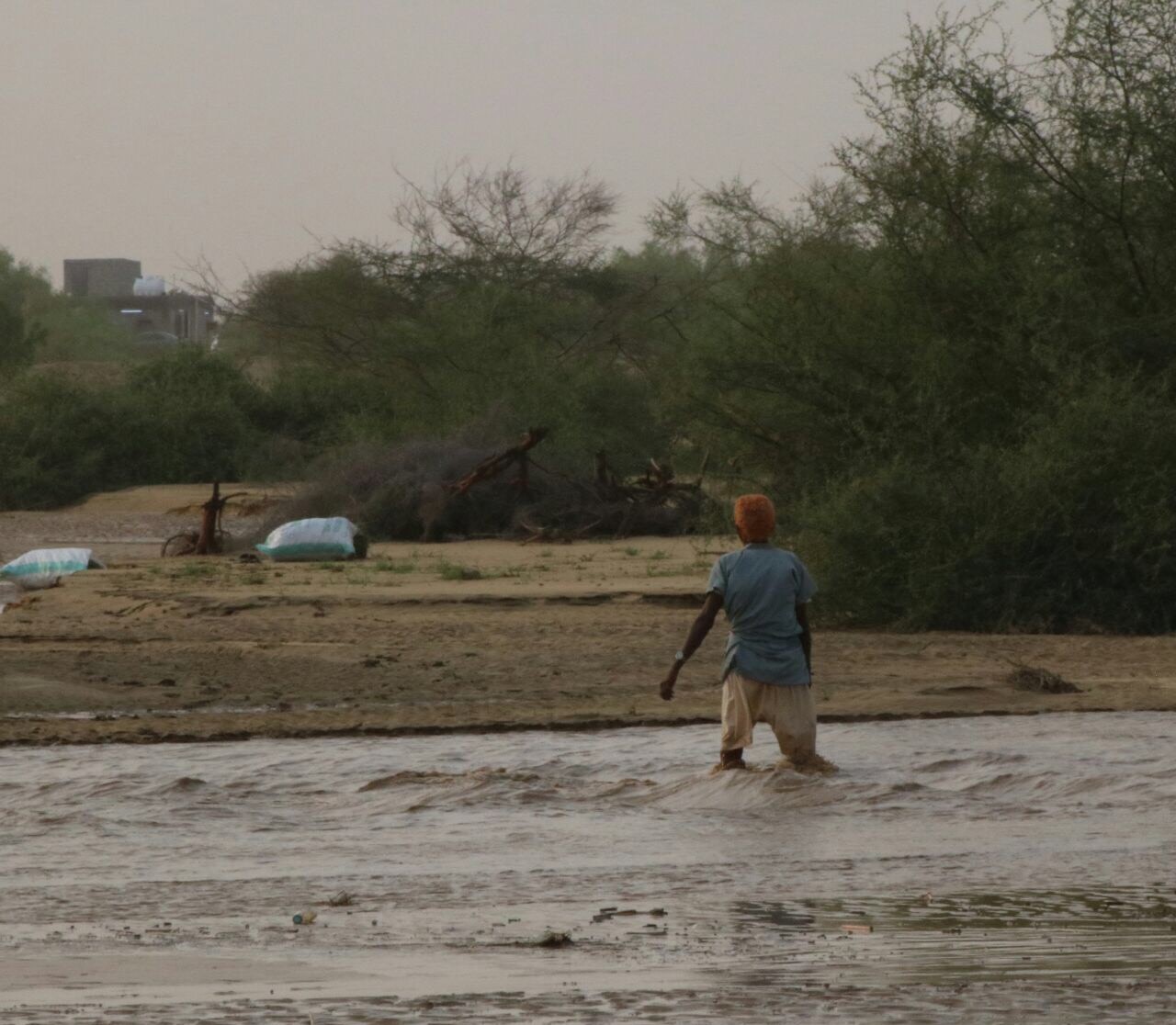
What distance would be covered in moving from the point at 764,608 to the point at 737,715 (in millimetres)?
521

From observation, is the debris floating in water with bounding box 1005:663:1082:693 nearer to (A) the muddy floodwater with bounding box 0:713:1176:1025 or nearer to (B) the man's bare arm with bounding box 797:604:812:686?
(A) the muddy floodwater with bounding box 0:713:1176:1025

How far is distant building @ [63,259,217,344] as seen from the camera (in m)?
122

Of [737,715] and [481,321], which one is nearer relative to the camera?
[737,715]

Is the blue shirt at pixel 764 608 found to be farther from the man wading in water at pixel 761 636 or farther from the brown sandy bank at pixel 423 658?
the brown sandy bank at pixel 423 658

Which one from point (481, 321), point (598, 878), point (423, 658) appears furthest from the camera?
point (481, 321)

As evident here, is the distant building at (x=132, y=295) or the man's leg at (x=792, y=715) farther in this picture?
the distant building at (x=132, y=295)

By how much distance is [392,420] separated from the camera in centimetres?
3766

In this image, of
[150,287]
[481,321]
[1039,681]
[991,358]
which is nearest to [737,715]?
[1039,681]

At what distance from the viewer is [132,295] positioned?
138250 millimetres

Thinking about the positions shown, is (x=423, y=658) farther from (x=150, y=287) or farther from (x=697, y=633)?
(x=150, y=287)

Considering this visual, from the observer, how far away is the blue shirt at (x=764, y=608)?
8828 mm

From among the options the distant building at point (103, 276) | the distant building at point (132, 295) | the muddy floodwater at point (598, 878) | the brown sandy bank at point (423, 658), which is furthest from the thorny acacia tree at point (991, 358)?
the distant building at point (103, 276)

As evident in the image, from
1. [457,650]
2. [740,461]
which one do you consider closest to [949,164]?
[740,461]

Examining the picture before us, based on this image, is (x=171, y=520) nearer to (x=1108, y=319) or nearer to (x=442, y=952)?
(x=1108, y=319)
